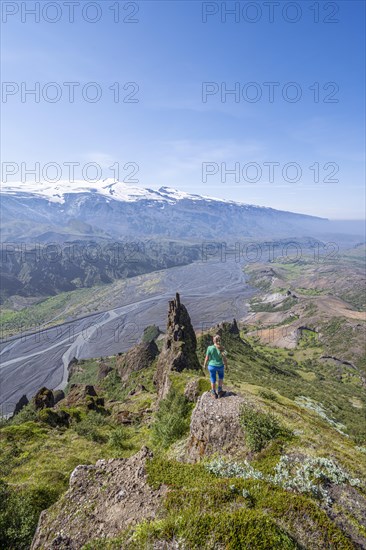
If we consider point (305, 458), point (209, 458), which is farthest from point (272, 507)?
point (209, 458)

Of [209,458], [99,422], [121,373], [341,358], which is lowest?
[341,358]

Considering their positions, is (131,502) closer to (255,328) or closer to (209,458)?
(209,458)

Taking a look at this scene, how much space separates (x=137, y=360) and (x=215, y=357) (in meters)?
70.3

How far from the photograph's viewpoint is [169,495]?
9430mm

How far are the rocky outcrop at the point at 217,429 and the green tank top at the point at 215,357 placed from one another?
2048mm

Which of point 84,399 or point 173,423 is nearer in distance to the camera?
point 173,423

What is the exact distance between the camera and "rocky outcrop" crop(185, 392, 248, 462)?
45.4 feet

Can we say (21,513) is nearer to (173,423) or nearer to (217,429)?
(173,423)

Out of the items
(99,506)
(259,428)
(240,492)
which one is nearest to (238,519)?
(240,492)

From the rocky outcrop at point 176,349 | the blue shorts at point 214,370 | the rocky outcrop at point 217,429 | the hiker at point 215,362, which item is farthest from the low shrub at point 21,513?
the rocky outcrop at point 176,349

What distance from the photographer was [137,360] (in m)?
82.6

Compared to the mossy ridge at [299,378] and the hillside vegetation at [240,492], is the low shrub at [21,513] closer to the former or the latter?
the hillside vegetation at [240,492]

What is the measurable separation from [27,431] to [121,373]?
48.8 meters

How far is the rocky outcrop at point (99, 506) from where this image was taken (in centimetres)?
921
